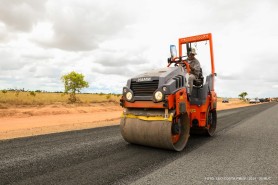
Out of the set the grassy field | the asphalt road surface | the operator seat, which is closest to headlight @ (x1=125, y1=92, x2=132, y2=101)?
the asphalt road surface

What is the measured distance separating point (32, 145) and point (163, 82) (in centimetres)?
407

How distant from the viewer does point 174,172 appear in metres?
4.84

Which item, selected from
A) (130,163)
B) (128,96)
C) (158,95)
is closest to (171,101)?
(158,95)

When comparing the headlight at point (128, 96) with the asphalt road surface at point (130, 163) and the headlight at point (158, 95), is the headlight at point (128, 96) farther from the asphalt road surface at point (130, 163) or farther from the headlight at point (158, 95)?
the asphalt road surface at point (130, 163)

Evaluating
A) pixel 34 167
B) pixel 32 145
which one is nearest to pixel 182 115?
pixel 34 167

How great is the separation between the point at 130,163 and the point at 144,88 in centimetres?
200

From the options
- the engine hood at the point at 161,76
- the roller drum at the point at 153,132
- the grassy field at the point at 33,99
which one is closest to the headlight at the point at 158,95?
the engine hood at the point at 161,76

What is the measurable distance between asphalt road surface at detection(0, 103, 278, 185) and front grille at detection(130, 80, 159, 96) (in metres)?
1.47

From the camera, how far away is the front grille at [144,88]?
21.1ft

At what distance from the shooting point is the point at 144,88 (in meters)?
6.56

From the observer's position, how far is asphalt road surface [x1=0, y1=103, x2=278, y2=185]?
444cm

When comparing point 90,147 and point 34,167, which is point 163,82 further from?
point 34,167

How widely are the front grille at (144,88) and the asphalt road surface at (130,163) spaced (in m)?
1.47

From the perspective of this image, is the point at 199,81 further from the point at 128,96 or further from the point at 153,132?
the point at 153,132
